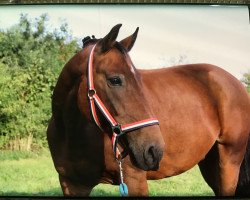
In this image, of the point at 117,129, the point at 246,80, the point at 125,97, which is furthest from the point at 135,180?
the point at 246,80

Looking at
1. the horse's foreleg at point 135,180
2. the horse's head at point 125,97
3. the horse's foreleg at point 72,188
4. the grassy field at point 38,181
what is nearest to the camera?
the horse's head at point 125,97

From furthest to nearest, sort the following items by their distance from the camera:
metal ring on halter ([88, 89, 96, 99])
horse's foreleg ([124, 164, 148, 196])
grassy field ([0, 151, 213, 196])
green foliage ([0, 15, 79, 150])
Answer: green foliage ([0, 15, 79, 150]) → grassy field ([0, 151, 213, 196]) → horse's foreleg ([124, 164, 148, 196]) → metal ring on halter ([88, 89, 96, 99])

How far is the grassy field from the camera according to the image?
12.5ft

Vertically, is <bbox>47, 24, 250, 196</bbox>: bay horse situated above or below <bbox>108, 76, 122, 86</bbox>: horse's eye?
below

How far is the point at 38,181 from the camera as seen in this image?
387 centimetres

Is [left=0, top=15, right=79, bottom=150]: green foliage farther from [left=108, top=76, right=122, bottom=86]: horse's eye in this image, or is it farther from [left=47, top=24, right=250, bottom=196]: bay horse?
[left=108, top=76, right=122, bottom=86]: horse's eye

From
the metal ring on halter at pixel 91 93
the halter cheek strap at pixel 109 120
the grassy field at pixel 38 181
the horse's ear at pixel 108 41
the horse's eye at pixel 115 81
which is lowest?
the grassy field at pixel 38 181

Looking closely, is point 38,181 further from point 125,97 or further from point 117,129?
point 125,97

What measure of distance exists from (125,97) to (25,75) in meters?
1.40

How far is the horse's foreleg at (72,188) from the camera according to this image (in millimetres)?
3668

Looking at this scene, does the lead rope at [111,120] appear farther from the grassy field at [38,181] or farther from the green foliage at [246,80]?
the green foliage at [246,80]

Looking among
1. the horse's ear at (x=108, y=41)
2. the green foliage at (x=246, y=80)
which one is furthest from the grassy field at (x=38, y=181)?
the horse's ear at (x=108, y=41)

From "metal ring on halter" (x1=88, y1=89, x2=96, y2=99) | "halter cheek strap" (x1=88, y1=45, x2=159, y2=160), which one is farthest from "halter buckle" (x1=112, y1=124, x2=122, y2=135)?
"metal ring on halter" (x1=88, y1=89, x2=96, y2=99)

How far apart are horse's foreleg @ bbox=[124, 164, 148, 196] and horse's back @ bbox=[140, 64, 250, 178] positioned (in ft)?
0.44
